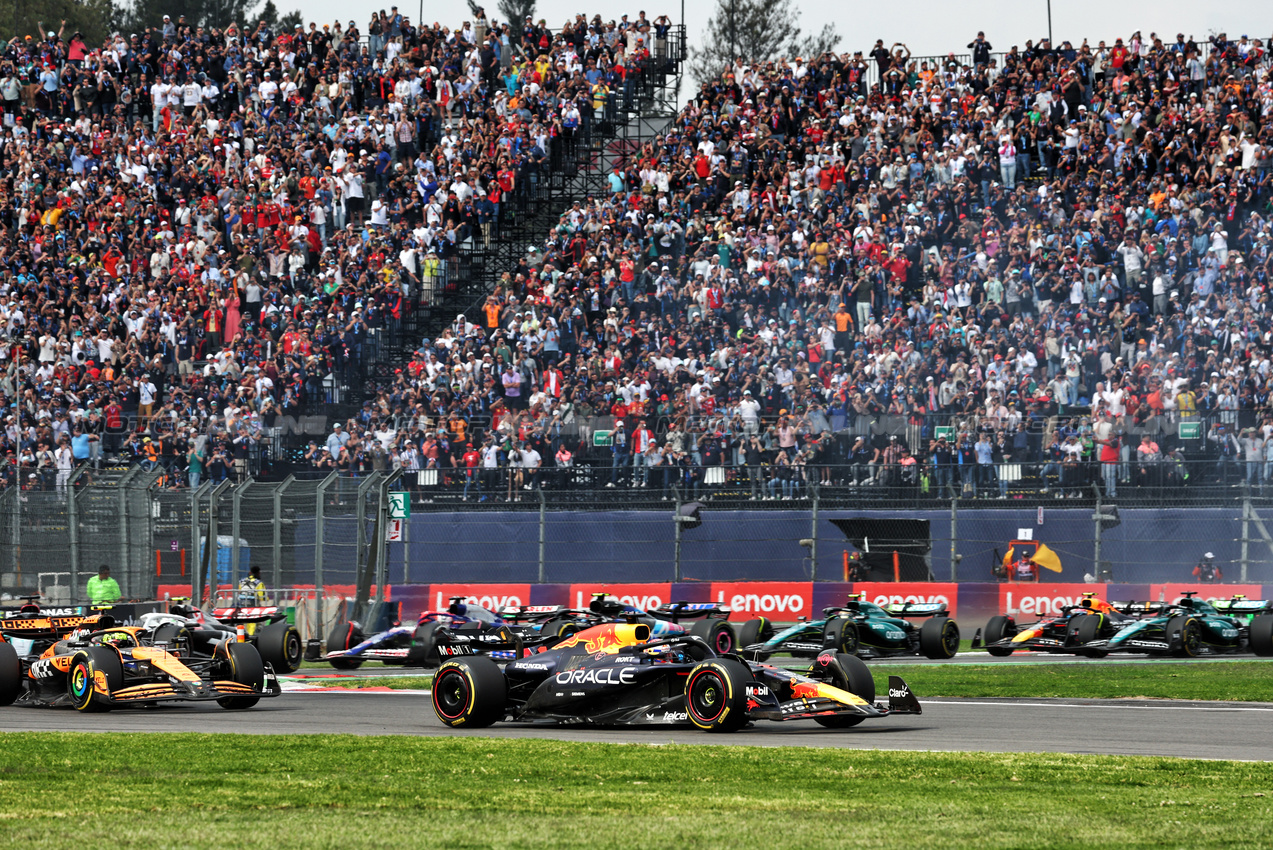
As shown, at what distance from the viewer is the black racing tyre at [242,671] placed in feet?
59.6

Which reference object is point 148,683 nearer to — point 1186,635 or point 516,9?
point 1186,635

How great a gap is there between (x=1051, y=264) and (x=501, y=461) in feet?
37.1

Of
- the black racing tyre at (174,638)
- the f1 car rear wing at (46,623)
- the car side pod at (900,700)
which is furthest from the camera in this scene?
the f1 car rear wing at (46,623)

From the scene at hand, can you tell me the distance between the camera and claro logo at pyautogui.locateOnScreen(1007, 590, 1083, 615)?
28.5 meters

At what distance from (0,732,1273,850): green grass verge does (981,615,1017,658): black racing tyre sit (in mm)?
12367

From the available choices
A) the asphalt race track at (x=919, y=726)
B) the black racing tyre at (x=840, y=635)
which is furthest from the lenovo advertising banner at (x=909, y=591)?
the asphalt race track at (x=919, y=726)

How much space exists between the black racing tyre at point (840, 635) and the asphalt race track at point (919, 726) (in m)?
5.24

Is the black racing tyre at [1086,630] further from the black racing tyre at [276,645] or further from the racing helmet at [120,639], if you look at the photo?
the racing helmet at [120,639]

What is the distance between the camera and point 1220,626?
963 inches

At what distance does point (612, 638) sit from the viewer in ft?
51.6

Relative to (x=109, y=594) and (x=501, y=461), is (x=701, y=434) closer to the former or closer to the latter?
(x=501, y=461)

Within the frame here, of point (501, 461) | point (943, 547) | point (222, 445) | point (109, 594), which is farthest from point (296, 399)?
point (943, 547)

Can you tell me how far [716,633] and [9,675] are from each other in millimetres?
9120

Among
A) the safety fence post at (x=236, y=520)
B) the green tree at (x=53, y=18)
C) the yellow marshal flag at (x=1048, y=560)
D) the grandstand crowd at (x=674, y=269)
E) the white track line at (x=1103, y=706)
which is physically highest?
the green tree at (x=53, y=18)
